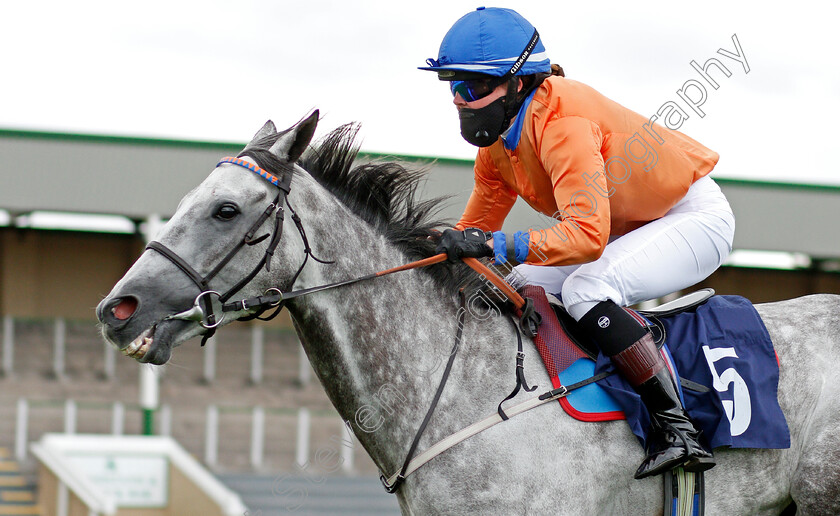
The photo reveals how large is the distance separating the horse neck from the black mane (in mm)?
131

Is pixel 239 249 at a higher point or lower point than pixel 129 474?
higher

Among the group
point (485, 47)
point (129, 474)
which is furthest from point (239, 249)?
point (129, 474)

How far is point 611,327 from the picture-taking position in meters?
2.73

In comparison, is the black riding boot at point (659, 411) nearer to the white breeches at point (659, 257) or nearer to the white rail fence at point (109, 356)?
the white breeches at point (659, 257)

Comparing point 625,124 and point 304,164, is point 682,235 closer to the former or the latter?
point 625,124

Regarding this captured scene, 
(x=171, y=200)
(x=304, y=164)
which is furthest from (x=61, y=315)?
(x=304, y=164)

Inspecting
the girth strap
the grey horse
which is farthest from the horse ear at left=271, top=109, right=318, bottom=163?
the girth strap

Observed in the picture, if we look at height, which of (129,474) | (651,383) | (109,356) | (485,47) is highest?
(485,47)

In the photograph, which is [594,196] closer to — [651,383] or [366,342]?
[651,383]

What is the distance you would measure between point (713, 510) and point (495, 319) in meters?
0.92

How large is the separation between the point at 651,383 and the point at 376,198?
3.45 feet

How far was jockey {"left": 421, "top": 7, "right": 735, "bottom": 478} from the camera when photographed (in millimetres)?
2639

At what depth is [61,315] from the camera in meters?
14.1

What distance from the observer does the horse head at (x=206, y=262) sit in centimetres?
238
